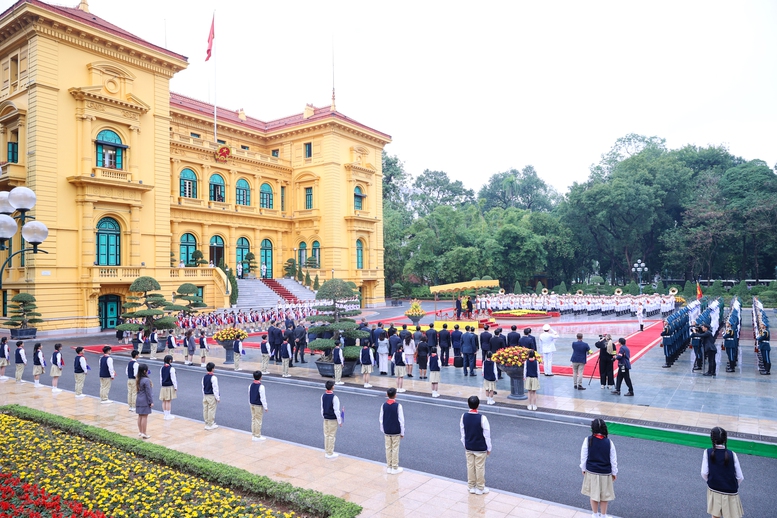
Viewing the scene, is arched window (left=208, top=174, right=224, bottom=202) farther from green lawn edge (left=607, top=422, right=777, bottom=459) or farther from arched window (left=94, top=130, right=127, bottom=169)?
green lawn edge (left=607, top=422, right=777, bottom=459)

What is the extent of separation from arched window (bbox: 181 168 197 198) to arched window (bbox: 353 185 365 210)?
1439 centimetres

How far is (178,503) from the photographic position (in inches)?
283

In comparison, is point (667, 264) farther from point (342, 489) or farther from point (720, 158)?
point (342, 489)

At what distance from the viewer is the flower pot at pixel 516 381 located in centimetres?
1355

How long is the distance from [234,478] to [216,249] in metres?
37.2

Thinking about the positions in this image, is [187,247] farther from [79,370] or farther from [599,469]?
[599,469]

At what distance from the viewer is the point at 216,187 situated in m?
42.9

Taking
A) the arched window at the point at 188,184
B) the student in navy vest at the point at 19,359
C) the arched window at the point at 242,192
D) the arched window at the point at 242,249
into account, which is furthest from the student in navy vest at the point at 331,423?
the arched window at the point at 242,192

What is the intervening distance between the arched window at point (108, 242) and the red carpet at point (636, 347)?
86.6ft

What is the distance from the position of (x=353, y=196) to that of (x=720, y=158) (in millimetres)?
44067

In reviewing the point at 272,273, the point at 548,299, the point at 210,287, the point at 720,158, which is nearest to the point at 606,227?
the point at 720,158

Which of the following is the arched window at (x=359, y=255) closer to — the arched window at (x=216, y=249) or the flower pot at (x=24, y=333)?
the arched window at (x=216, y=249)

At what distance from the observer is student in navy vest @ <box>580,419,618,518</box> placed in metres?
6.70

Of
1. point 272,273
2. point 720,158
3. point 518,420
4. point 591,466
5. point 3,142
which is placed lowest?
point 518,420
